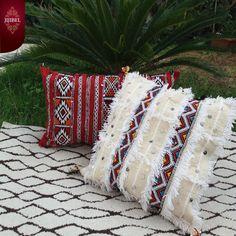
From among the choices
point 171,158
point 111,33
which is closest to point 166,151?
point 171,158

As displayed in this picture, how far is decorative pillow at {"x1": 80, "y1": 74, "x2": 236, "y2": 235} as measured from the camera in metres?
2.50

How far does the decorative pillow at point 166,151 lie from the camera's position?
2504 millimetres

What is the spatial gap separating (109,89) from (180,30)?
1246 millimetres

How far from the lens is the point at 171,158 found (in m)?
2.59

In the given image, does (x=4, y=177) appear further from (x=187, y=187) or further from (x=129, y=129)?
(x=187, y=187)

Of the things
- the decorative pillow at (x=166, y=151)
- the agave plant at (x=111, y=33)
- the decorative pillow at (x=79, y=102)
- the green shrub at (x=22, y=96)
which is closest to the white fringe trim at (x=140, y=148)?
the decorative pillow at (x=166, y=151)

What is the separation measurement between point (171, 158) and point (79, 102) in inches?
31.3

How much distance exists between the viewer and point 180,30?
13.8 feet

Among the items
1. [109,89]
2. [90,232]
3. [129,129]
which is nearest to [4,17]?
[109,89]

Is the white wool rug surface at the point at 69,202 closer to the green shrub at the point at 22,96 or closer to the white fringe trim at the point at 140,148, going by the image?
the white fringe trim at the point at 140,148

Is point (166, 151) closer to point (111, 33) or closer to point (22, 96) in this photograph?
point (111, 33)

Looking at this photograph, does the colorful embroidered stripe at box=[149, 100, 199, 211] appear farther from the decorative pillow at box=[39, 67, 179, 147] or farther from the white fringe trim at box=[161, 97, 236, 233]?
the decorative pillow at box=[39, 67, 179, 147]

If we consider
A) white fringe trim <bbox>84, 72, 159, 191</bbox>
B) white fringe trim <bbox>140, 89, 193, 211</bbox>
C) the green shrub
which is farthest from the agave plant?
white fringe trim <bbox>140, 89, 193, 211</bbox>

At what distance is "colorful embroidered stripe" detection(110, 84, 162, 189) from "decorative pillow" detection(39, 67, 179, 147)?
15.1 inches
